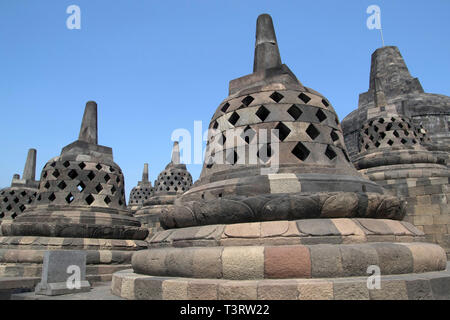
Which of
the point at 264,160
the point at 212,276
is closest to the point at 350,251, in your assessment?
the point at 212,276

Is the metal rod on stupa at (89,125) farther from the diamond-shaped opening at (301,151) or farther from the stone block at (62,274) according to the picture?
the diamond-shaped opening at (301,151)

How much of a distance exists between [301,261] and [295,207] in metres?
0.67

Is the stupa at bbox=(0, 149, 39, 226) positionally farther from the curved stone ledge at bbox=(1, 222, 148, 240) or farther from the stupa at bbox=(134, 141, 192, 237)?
the curved stone ledge at bbox=(1, 222, 148, 240)

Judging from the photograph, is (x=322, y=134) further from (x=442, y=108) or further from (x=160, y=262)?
(x=442, y=108)

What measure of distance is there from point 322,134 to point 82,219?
16.7 feet

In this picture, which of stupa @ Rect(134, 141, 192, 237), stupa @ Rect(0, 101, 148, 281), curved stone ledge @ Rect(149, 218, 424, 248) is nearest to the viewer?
curved stone ledge @ Rect(149, 218, 424, 248)

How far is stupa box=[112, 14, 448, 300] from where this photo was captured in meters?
2.90

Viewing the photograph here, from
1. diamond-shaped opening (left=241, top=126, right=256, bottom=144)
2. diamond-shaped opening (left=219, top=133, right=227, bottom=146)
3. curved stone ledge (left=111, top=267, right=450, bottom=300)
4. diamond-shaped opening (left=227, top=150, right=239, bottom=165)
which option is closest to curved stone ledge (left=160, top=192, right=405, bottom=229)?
curved stone ledge (left=111, top=267, right=450, bottom=300)

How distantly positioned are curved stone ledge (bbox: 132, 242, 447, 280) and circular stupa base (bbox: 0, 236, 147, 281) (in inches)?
133

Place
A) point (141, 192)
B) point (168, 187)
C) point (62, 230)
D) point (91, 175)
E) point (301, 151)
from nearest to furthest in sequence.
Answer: point (301, 151) < point (62, 230) < point (91, 175) < point (168, 187) < point (141, 192)

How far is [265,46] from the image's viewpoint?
5645 millimetres

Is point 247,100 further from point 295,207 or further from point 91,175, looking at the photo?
point 91,175

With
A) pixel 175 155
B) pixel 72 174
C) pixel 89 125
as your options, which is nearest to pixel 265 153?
pixel 72 174

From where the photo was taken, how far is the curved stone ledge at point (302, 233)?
322 cm
